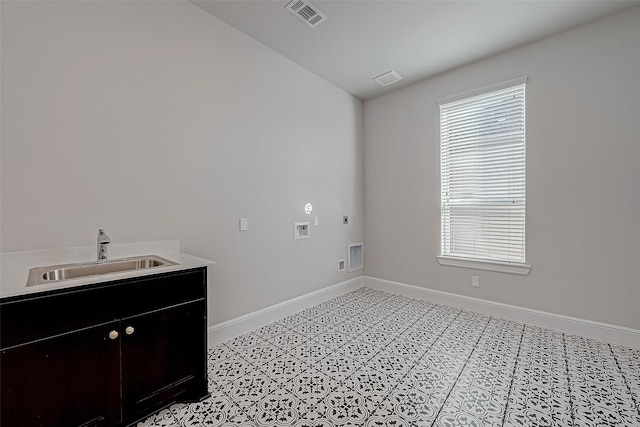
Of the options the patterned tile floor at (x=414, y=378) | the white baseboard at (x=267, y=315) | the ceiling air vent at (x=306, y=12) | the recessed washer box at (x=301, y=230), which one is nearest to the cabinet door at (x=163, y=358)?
the patterned tile floor at (x=414, y=378)

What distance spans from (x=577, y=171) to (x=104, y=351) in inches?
157

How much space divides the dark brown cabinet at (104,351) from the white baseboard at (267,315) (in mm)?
768

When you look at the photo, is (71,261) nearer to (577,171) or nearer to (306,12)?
(306,12)

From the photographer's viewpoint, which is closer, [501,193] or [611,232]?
[611,232]

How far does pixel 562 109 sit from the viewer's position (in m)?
2.79

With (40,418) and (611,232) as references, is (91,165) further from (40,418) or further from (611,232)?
(611,232)

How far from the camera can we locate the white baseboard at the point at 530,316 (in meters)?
2.52

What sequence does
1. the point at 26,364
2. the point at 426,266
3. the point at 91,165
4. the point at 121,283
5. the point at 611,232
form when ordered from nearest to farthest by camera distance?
the point at 26,364
the point at 121,283
the point at 91,165
the point at 611,232
the point at 426,266

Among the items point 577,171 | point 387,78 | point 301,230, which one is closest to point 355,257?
point 301,230

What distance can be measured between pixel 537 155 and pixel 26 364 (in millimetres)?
4150

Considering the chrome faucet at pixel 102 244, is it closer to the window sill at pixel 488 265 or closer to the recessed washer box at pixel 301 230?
the recessed washer box at pixel 301 230

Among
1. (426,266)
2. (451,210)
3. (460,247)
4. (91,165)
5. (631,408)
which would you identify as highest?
(91,165)

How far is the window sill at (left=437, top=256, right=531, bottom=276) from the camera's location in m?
3.05

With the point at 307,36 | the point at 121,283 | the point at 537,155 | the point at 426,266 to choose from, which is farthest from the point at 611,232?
the point at 121,283
